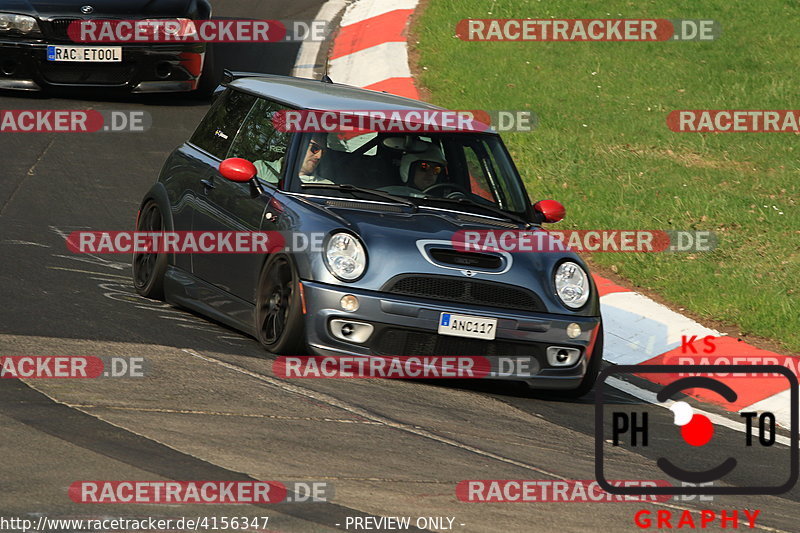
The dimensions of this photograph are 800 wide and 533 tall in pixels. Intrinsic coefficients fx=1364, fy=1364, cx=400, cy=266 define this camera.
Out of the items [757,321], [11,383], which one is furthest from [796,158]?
[11,383]

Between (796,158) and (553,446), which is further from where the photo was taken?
(796,158)

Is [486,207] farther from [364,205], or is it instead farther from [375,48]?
[375,48]

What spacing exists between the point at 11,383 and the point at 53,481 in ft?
4.91

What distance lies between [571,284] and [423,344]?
0.99 meters

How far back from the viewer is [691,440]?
755cm

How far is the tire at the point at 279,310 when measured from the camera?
298 inches

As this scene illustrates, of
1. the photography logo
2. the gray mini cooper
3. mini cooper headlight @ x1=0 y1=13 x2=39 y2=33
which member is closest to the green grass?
the photography logo

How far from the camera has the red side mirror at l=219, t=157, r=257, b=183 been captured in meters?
8.20

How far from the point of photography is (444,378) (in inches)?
311

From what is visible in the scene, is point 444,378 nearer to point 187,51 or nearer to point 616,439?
point 616,439

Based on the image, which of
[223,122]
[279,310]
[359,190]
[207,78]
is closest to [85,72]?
[207,78]

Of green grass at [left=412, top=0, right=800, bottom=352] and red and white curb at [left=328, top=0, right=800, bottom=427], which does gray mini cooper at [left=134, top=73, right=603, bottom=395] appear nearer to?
red and white curb at [left=328, top=0, right=800, bottom=427]

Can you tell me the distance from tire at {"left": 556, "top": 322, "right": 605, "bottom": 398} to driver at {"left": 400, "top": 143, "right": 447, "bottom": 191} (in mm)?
1426

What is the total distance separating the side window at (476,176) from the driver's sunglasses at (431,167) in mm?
235
